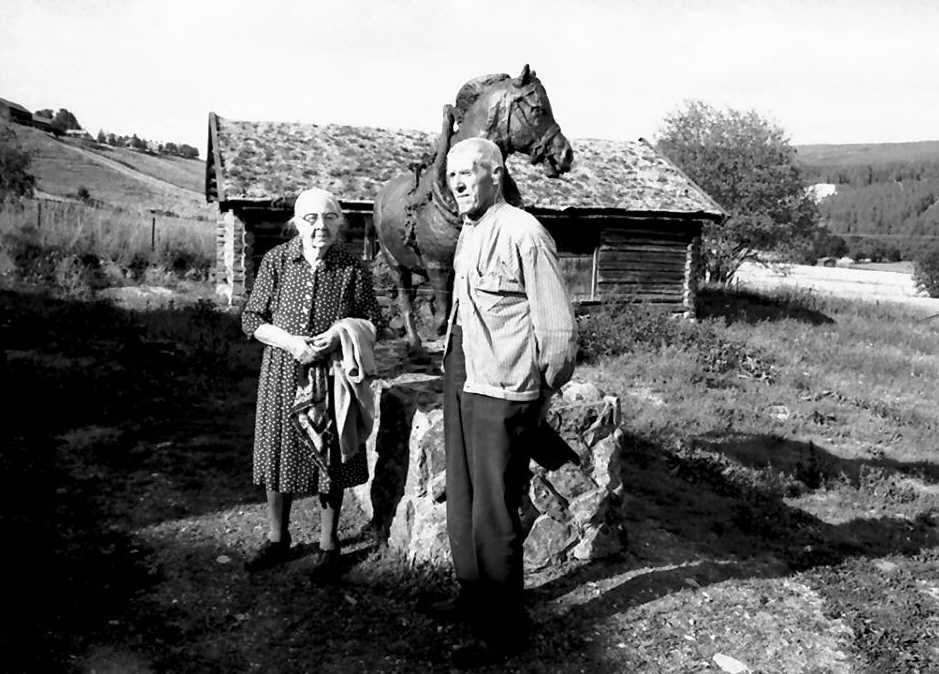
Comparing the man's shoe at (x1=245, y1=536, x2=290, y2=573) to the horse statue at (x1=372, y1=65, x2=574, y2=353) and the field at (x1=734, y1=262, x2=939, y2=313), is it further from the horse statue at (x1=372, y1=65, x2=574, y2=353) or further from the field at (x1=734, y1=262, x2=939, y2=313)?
the field at (x1=734, y1=262, x2=939, y2=313)

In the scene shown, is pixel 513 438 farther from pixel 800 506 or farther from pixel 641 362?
pixel 641 362

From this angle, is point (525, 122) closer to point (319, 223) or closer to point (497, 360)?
point (319, 223)

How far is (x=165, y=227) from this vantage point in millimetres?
19797

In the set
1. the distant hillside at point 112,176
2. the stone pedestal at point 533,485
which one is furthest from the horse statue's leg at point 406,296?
the distant hillside at point 112,176

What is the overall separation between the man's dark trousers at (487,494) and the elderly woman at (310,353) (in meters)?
0.69

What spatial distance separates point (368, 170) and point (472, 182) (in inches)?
487

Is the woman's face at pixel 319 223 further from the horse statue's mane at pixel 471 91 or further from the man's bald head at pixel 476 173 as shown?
the horse statue's mane at pixel 471 91

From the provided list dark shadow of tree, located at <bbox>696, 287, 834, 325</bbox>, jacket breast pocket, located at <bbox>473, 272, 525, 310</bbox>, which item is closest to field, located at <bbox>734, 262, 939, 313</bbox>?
dark shadow of tree, located at <bbox>696, 287, 834, 325</bbox>

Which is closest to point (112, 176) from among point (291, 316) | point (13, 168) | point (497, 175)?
point (13, 168)

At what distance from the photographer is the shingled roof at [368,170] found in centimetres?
1405

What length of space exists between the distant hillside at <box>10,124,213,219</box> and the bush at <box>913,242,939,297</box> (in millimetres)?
28408

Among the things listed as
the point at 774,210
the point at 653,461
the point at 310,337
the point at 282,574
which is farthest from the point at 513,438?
the point at 774,210

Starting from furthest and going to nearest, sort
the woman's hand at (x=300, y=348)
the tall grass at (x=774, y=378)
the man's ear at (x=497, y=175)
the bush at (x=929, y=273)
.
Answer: the bush at (x=929, y=273) → the tall grass at (x=774, y=378) → the woman's hand at (x=300, y=348) → the man's ear at (x=497, y=175)

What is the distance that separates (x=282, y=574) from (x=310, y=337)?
4.43 feet
